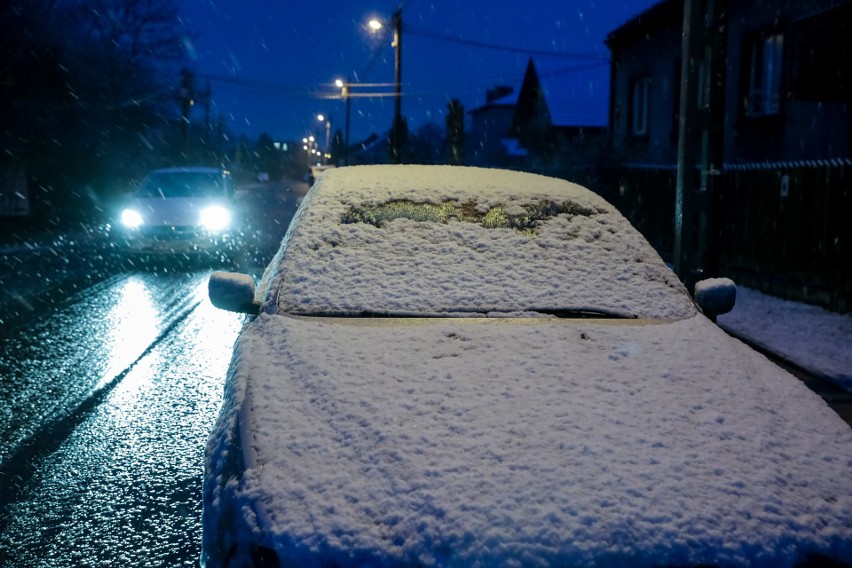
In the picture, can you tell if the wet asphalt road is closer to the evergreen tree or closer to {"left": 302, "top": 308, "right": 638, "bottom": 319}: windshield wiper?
{"left": 302, "top": 308, "right": 638, "bottom": 319}: windshield wiper

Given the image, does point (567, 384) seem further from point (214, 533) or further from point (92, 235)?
point (92, 235)

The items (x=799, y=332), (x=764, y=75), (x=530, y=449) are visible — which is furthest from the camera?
(x=764, y=75)

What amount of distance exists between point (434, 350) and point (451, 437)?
2.05 ft

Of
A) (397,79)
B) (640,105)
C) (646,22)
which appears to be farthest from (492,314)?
(397,79)

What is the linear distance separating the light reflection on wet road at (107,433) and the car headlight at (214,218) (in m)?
4.92

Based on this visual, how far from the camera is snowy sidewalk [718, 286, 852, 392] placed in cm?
686

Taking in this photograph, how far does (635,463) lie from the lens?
2.13 m

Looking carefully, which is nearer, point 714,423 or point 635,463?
point 635,463

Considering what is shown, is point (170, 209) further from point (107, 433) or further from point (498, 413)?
point (498, 413)

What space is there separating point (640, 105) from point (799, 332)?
1497cm

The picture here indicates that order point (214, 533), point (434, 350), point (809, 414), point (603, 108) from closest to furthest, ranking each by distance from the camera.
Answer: point (214, 533) → point (809, 414) → point (434, 350) → point (603, 108)

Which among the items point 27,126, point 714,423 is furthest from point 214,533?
point 27,126

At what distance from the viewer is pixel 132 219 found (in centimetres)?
1322

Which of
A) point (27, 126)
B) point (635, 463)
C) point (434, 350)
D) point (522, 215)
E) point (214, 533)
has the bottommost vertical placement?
point (214, 533)
